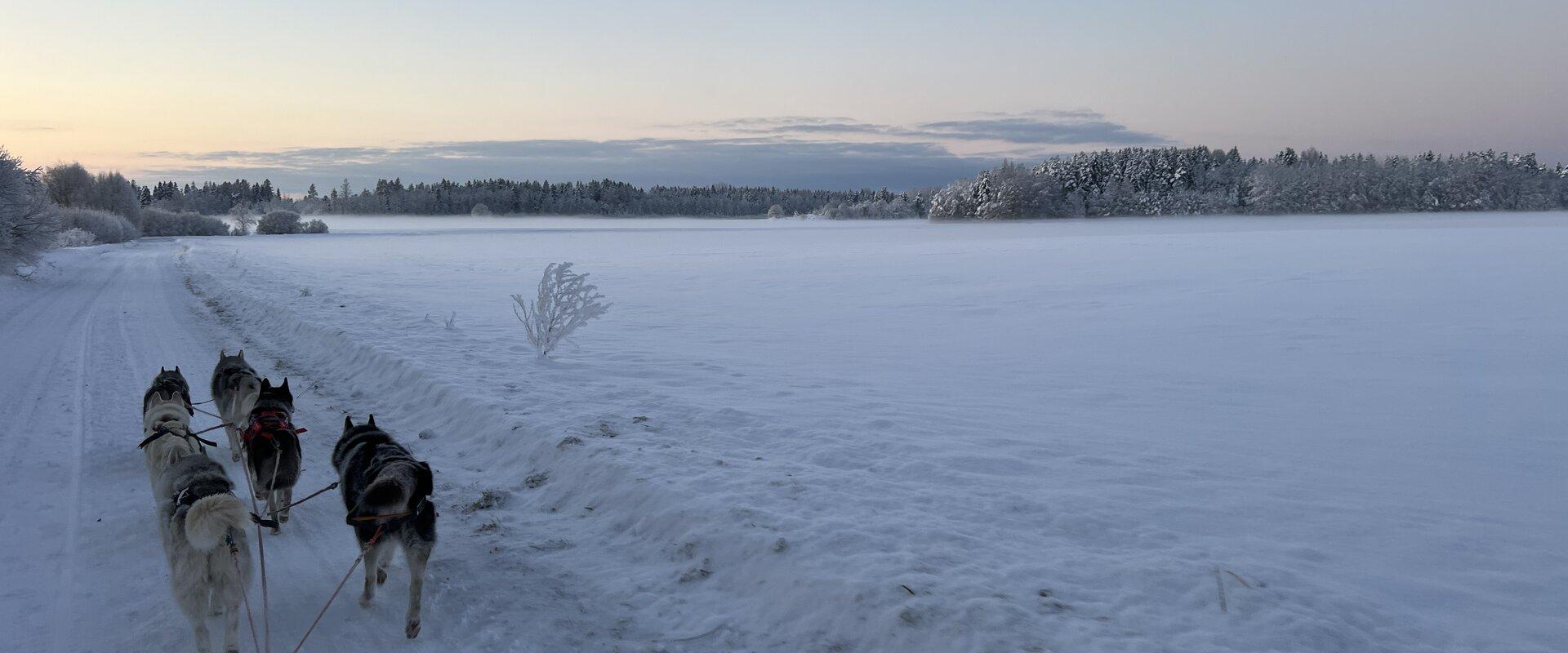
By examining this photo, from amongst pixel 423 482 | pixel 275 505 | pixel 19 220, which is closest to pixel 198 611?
pixel 423 482

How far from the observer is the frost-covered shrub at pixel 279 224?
262 feet

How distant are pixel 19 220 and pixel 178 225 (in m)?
68.0

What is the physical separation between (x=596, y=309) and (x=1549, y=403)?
453 inches

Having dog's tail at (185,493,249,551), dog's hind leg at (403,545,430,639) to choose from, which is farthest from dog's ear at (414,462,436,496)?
dog's tail at (185,493,249,551)

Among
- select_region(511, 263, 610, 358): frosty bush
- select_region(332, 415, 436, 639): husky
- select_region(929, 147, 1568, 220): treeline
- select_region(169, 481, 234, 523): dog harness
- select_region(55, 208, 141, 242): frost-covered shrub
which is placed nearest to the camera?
select_region(169, 481, 234, 523): dog harness

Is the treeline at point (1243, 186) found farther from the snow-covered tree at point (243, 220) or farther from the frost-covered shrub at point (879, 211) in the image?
the snow-covered tree at point (243, 220)

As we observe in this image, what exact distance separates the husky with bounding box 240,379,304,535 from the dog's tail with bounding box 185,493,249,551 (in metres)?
1.67

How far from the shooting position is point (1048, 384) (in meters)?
9.45

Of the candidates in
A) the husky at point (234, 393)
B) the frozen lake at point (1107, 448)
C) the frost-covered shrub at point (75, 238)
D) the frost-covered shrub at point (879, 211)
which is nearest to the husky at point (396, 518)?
the frozen lake at point (1107, 448)

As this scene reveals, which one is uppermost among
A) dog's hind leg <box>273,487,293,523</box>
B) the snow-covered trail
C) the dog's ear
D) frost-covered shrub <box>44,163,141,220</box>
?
frost-covered shrub <box>44,163,141,220</box>

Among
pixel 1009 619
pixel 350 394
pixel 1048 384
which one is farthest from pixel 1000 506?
pixel 350 394

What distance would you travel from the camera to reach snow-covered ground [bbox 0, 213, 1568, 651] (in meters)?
4.14

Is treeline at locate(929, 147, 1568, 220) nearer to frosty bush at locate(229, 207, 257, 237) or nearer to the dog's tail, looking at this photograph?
frosty bush at locate(229, 207, 257, 237)

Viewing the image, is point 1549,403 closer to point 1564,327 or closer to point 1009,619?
point 1564,327
